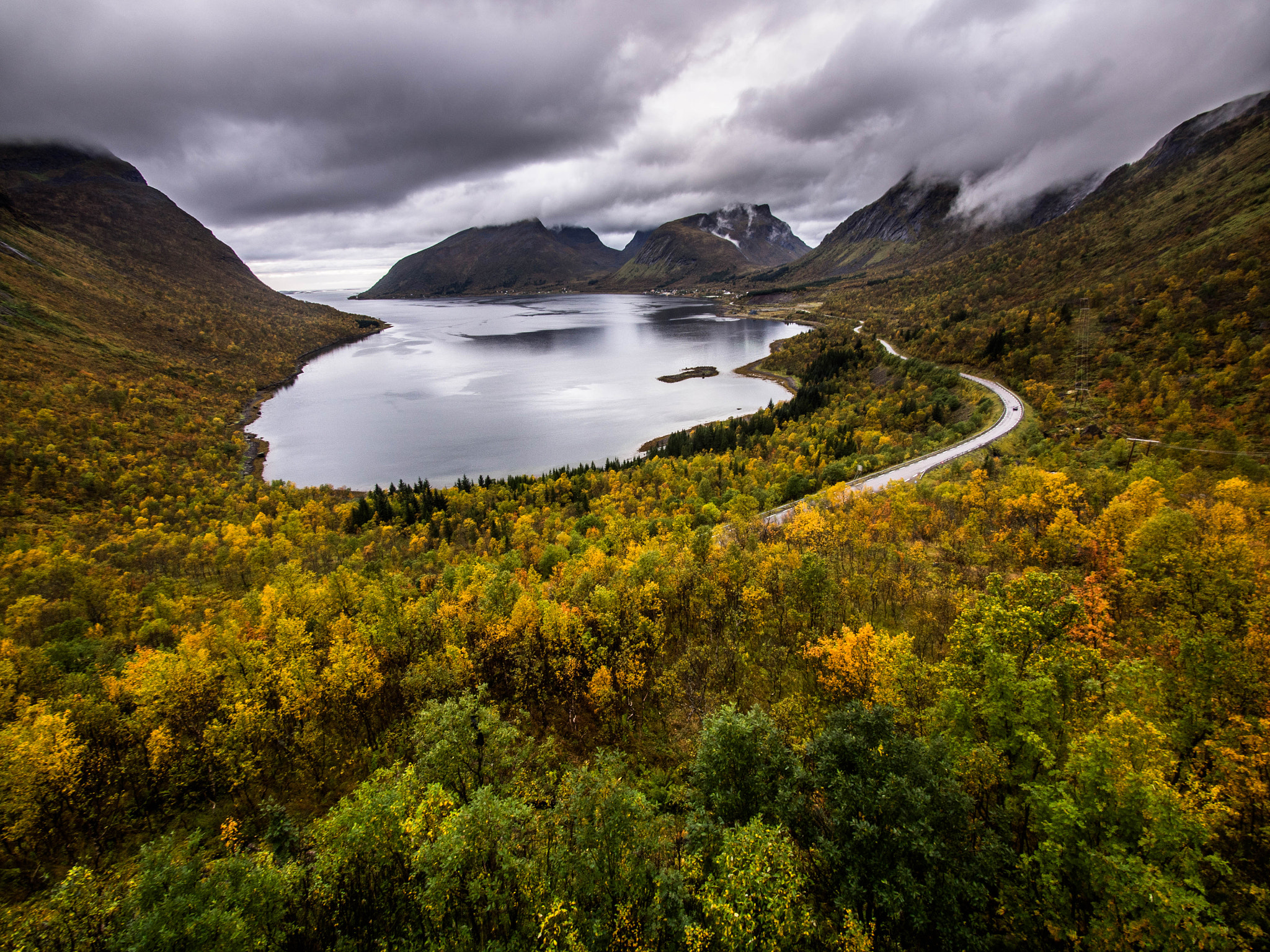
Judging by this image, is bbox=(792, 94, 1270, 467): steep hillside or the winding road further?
bbox=(792, 94, 1270, 467): steep hillside

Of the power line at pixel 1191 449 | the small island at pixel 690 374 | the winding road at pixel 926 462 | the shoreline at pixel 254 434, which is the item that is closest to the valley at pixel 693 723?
the power line at pixel 1191 449

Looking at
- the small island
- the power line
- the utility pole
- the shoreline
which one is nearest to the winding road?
the utility pole

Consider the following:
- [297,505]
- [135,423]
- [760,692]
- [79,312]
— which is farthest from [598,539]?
[79,312]

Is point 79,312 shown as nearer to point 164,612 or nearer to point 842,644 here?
point 164,612

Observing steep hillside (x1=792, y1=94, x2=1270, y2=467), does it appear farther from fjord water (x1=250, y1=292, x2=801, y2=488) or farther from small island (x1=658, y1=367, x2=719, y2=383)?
small island (x1=658, y1=367, x2=719, y2=383)

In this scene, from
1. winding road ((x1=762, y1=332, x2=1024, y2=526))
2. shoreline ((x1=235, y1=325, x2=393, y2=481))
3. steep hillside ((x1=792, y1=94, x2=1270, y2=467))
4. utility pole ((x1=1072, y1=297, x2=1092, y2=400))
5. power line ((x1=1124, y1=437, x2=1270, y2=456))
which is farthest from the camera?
shoreline ((x1=235, y1=325, x2=393, y2=481))

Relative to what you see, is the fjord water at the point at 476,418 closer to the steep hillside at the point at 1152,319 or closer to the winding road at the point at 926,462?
the winding road at the point at 926,462
